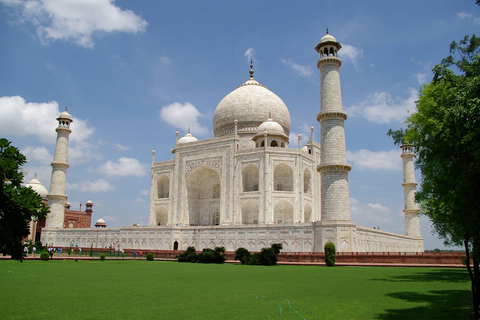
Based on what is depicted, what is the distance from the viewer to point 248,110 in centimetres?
3381

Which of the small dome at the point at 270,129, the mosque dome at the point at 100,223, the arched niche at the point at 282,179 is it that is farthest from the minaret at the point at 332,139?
the mosque dome at the point at 100,223

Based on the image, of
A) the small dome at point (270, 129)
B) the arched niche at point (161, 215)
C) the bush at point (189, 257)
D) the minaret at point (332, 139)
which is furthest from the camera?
the arched niche at point (161, 215)

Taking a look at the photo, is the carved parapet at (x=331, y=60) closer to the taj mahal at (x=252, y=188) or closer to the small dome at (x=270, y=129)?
the taj mahal at (x=252, y=188)

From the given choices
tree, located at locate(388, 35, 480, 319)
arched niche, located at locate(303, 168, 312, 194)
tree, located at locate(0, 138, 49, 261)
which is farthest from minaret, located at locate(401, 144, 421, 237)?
tree, located at locate(0, 138, 49, 261)

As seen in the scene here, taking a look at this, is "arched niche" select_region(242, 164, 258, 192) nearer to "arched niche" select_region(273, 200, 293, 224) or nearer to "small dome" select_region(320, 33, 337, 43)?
"arched niche" select_region(273, 200, 293, 224)

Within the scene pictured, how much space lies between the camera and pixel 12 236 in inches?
163

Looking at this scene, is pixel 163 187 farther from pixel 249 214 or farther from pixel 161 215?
pixel 249 214

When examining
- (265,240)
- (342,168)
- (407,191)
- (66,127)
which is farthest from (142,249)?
(407,191)

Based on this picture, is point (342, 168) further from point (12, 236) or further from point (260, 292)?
point (12, 236)

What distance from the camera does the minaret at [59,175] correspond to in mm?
30734

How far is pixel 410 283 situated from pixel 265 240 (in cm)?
1412

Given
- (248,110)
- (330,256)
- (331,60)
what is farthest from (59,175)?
(330,256)

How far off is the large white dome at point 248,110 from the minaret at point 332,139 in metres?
11.9

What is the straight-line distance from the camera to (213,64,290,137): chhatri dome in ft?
110
